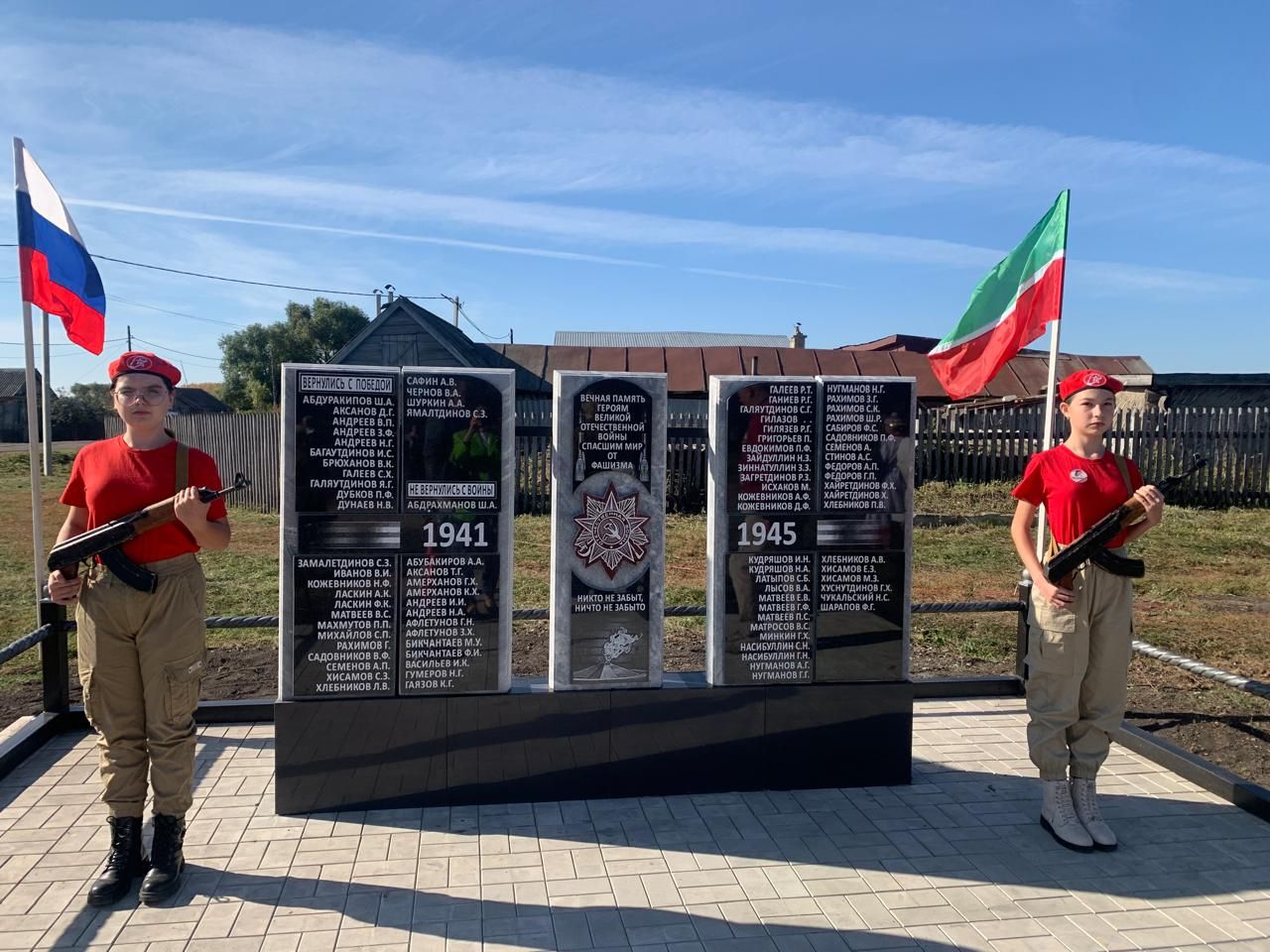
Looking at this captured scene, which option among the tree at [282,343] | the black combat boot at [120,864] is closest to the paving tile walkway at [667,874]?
the black combat boot at [120,864]

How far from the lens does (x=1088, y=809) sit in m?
4.06

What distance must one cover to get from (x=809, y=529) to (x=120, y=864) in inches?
133

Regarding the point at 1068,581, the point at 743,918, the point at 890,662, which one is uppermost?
the point at 1068,581

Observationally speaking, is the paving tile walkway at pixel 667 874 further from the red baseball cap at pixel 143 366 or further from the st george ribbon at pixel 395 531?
the red baseball cap at pixel 143 366

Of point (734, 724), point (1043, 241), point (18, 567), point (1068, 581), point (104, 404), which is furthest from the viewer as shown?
point (104, 404)

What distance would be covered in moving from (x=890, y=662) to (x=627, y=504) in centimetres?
162

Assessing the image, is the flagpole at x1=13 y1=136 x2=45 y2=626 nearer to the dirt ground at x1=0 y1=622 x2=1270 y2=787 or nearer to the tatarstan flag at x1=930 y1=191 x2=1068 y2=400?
the dirt ground at x1=0 y1=622 x2=1270 y2=787

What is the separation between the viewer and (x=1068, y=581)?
13.0 ft

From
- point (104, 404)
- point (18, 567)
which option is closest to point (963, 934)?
point (18, 567)

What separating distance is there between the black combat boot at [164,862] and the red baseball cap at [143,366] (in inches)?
69.8

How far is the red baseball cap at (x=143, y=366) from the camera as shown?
140 inches

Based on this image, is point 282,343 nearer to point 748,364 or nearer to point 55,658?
point 748,364

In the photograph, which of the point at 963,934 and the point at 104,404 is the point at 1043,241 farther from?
the point at 104,404

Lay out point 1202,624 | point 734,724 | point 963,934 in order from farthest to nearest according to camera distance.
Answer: point 1202,624, point 734,724, point 963,934
